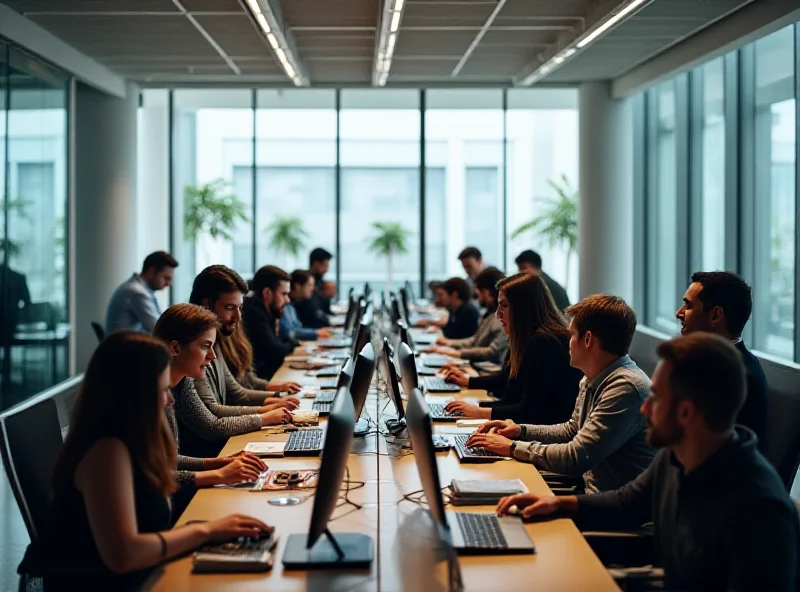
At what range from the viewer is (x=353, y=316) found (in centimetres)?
915

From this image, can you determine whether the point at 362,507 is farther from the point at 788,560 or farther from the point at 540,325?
the point at 540,325

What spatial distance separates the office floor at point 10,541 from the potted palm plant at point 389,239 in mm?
7961

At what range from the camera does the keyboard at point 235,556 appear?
2.53 metres

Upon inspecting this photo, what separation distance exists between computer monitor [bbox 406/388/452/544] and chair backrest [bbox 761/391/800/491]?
1.38 meters

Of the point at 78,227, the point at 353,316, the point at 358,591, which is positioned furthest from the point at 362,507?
the point at 78,227

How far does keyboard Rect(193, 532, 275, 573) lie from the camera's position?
2.53 metres

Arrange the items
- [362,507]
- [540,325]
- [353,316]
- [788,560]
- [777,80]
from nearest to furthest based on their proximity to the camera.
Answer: [788,560]
[362,507]
[540,325]
[777,80]
[353,316]

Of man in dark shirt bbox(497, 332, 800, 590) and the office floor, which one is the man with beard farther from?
man in dark shirt bbox(497, 332, 800, 590)

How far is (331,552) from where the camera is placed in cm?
264

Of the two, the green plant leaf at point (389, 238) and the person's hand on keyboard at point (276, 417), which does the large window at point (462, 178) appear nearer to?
the green plant leaf at point (389, 238)

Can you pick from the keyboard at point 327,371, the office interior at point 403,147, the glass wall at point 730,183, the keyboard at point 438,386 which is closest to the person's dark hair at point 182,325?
the office interior at point 403,147

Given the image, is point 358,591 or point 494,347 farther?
point 494,347

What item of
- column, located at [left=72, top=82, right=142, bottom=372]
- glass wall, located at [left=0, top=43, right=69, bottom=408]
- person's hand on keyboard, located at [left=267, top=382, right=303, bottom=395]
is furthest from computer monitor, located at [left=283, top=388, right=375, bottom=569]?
column, located at [left=72, top=82, right=142, bottom=372]

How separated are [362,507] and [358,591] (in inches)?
29.1
